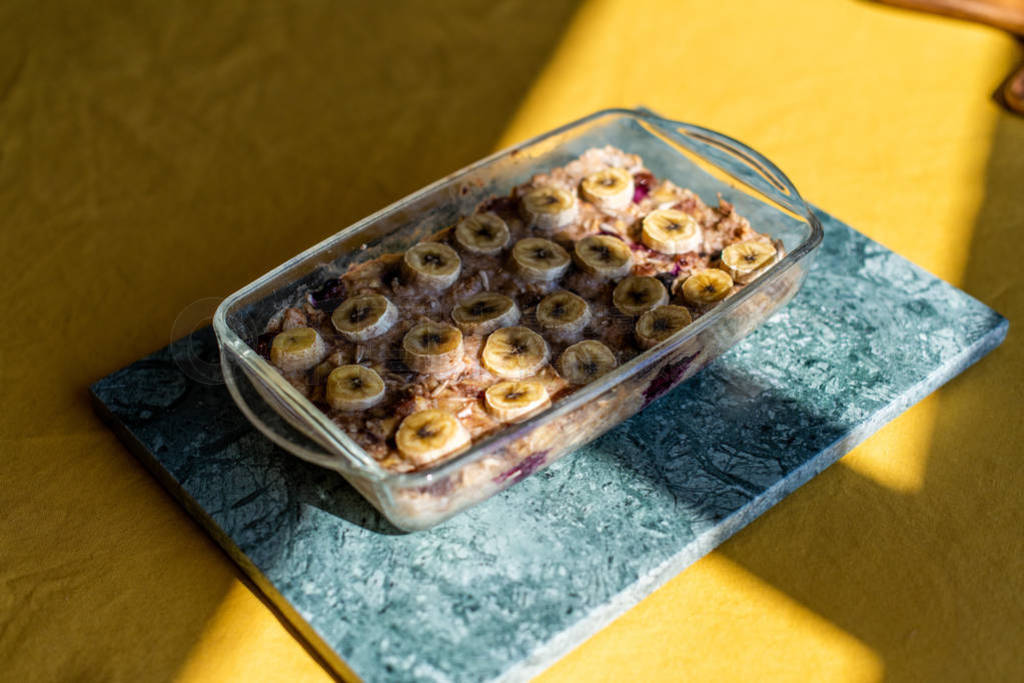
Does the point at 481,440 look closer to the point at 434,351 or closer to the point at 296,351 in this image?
the point at 434,351

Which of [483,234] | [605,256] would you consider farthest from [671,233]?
[483,234]

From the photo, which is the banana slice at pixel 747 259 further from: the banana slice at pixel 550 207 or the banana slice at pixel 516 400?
the banana slice at pixel 516 400

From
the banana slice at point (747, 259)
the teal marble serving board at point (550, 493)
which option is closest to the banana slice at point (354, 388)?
the teal marble serving board at point (550, 493)

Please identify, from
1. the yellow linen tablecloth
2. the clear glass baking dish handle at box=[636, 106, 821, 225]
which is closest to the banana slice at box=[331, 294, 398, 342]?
the yellow linen tablecloth

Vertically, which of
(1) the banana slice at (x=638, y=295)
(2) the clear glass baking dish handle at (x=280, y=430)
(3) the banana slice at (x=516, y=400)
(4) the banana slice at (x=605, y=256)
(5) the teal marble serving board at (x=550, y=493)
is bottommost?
(5) the teal marble serving board at (x=550, y=493)

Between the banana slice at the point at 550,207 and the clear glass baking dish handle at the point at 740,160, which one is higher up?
the clear glass baking dish handle at the point at 740,160

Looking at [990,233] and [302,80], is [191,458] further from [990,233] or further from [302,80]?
[990,233]

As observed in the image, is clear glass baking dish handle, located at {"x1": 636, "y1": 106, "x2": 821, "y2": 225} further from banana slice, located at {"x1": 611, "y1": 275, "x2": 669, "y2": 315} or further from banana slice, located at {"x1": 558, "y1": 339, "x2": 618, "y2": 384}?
banana slice, located at {"x1": 558, "y1": 339, "x2": 618, "y2": 384}
